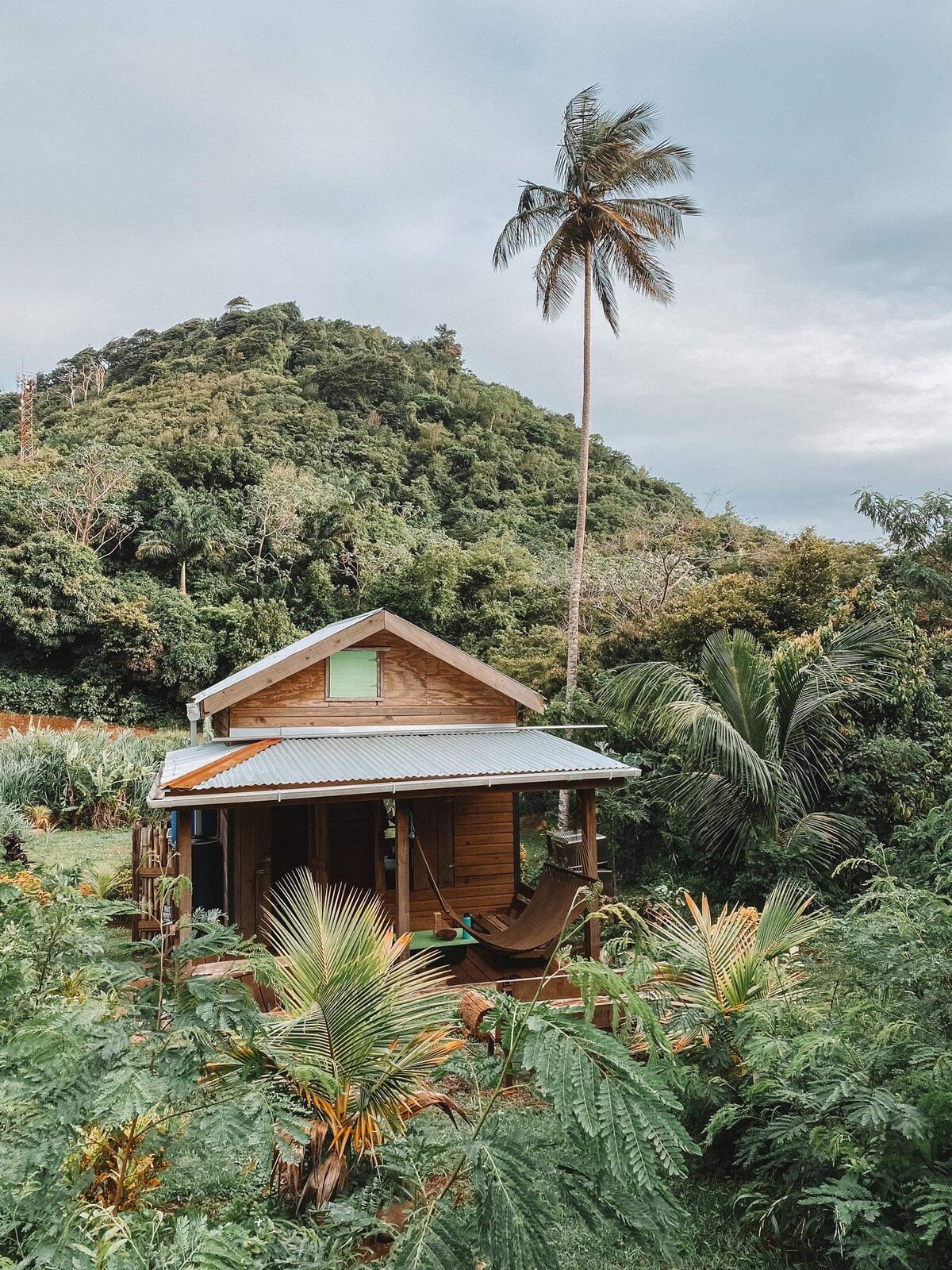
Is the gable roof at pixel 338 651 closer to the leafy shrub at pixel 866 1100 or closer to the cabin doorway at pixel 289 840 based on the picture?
the cabin doorway at pixel 289 840

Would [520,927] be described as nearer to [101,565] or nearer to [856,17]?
[856,17]

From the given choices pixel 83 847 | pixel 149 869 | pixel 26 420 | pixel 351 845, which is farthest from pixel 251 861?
pixel 26 420

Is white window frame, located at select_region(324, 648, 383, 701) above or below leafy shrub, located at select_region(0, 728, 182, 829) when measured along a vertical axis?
above

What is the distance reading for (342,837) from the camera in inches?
432

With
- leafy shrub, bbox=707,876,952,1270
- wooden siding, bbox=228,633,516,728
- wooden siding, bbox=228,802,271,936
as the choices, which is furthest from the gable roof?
leafy shrub, bbox=707,876,952,1270

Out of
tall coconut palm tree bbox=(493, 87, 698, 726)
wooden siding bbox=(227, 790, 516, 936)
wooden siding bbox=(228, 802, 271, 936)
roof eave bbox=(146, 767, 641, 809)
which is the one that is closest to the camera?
roof eave bbox=(146, 767, 641, 809)

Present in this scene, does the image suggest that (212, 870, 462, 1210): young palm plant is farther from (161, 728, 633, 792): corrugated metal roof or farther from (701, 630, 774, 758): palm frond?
(701, 630, 774, 758): palm frond

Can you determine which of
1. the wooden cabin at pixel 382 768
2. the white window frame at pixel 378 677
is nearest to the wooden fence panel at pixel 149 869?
the wooden cabin at pixel 382 768

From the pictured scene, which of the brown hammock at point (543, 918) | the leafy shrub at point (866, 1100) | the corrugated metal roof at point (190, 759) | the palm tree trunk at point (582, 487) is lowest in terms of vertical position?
the brown hammock at point (543, 918)

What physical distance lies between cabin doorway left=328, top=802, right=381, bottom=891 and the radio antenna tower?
96.8 feet

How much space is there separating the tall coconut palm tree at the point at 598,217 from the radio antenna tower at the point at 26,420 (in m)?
27.0

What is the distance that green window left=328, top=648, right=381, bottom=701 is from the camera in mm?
10344

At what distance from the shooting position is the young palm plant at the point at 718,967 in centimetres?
420

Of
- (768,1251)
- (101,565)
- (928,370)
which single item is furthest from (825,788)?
(101,565)
